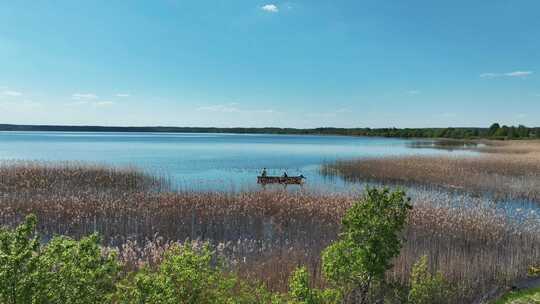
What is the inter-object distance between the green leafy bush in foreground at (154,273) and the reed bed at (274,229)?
274 cm

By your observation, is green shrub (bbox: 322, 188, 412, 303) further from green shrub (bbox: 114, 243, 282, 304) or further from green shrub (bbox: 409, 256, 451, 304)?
green shrub (bbox: 409, 256, 451, 304)

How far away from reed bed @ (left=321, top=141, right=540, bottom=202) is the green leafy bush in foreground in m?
19.0

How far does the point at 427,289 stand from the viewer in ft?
25.5

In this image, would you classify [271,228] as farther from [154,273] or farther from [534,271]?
[154,273]

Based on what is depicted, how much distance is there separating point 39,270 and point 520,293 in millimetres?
8742

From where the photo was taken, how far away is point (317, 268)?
912 centimetres

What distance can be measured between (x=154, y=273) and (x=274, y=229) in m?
9.22

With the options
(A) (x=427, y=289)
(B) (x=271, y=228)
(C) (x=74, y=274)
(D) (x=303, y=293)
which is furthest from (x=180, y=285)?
(B) (x=271, y=228)

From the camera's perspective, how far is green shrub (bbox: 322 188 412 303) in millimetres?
5945

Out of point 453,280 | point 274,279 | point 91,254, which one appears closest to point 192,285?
point 91,254

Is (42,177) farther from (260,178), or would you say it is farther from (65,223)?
(260,178)

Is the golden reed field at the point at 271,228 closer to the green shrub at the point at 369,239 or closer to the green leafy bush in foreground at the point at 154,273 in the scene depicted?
the green shrub at the point at 369,239

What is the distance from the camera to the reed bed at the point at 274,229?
9.48 meters

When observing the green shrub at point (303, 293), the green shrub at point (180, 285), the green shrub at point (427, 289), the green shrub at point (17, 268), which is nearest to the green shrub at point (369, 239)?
the green shrub at point (303, 293)
